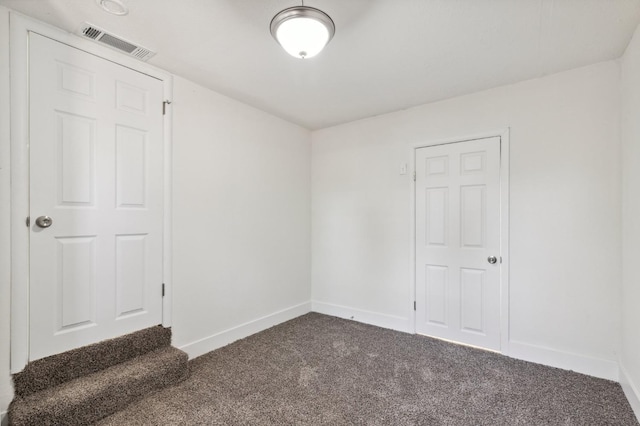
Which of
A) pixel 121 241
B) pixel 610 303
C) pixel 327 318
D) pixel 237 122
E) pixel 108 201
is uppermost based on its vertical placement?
pixel 237 122

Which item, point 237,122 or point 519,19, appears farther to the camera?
point 237,122

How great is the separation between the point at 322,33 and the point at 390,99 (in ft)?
5.08

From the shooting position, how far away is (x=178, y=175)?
2623 mm

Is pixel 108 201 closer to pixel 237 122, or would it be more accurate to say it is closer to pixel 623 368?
pixel 237 122

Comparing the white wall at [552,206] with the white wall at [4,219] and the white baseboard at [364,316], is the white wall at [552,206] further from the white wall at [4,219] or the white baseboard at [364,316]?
the white wall at [4,219]

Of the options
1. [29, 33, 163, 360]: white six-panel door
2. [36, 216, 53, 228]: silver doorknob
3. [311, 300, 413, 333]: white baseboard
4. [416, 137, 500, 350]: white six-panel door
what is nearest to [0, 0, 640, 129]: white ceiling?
[29, 33, 163, 360]: white six-panel door

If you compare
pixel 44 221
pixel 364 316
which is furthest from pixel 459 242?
pixel 44 221

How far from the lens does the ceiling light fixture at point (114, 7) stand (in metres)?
1.71

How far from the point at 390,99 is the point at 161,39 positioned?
83.3 inches

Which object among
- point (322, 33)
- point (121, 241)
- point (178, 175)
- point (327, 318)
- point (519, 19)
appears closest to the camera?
point (322, 33)

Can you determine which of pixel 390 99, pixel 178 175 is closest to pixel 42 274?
pixel 178 175

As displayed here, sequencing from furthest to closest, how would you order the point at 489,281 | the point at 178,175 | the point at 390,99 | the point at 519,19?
the point at 390,99 → the point at 489,281 → the point at 178,175 → the point at 519,19

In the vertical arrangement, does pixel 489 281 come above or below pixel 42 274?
below

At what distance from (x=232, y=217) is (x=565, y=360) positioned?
3.26 metres
